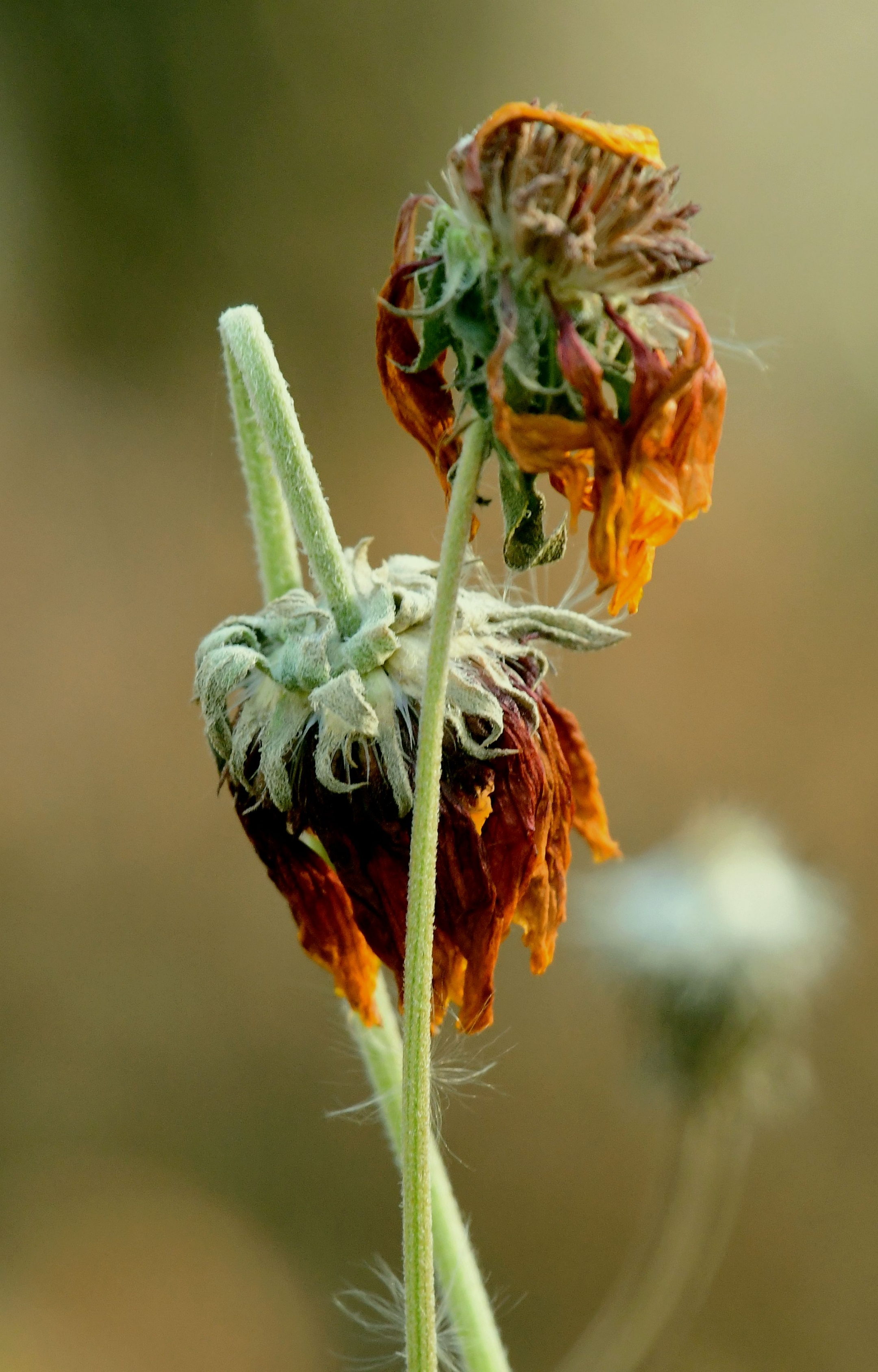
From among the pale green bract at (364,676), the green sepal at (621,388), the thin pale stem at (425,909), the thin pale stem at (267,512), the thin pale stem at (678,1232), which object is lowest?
the thin pale stem at (678,1232)

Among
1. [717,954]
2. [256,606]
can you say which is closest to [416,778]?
[717,954]

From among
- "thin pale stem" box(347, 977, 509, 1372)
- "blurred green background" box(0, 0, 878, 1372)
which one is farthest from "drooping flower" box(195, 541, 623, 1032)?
"blurred green background" box(0, 0, 878, 1372)

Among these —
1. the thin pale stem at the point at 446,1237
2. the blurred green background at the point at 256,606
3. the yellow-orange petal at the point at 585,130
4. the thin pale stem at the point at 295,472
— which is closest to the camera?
the yellow-orange petal at the point at 585,130

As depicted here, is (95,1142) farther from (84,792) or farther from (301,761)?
(301,761)

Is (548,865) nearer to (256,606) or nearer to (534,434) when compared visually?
(534,434)

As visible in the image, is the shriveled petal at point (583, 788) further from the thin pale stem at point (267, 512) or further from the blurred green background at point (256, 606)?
the blurred green background at point (256, 606)

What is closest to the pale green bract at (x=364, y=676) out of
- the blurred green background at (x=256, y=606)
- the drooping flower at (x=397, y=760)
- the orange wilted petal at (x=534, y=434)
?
the drooping flower at (x=397, y=760)

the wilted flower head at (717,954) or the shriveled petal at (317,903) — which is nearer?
the shriveled petal at (317,903)
